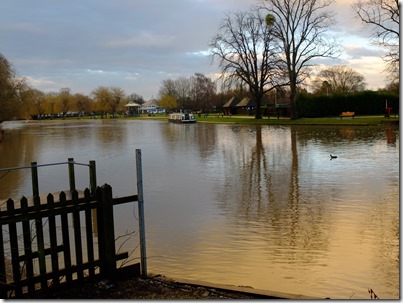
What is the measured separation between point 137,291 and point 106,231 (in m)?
0.82

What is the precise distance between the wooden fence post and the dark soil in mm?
176

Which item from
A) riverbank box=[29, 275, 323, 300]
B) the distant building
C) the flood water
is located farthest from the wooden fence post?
the distant building

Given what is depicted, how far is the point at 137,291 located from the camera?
4.56 meters

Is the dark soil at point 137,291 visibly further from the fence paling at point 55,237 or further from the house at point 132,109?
the house at point 132,109

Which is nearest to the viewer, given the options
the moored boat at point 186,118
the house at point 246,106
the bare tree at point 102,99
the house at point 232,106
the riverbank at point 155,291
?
the riverbank at point 155,291

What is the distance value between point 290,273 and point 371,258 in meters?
1.32

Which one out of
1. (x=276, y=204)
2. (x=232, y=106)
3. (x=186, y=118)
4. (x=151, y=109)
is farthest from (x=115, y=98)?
(x=276, y=204)

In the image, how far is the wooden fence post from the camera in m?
4.89

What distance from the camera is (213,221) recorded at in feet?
26.9

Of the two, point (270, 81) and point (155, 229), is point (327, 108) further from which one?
point (155, 229)

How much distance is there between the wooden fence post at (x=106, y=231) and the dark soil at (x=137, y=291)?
0.18 m

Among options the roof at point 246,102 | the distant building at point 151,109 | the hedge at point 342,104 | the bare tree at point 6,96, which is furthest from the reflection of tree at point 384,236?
the distant building at point 151,109

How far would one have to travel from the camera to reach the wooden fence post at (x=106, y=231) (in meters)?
4.89

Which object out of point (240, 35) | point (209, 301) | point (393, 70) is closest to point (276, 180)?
point (209, 301)
